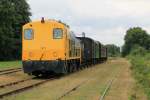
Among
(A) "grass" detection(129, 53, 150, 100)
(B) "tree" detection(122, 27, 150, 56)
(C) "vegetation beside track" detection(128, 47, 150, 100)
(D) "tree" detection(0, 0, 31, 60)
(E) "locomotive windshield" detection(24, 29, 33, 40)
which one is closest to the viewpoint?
(C) "vegetation beside track" detection(128, 47, 150, 100)

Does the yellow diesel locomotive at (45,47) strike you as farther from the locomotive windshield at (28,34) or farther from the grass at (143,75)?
the grass at (143,75)

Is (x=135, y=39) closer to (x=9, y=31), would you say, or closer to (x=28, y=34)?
(x=9, y=31)

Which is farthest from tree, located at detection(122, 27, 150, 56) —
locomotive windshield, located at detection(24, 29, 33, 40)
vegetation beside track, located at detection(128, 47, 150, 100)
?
locomotive windshield, located at detection(24, 29, 33, 40)

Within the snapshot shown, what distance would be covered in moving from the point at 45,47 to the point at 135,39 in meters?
145

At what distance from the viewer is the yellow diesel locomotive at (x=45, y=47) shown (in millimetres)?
30266

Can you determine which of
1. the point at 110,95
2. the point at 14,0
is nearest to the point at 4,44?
the point at 14,0

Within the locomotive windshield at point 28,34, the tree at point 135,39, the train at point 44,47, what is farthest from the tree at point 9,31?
the tree at point 135,39

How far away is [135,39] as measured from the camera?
17400 centimetres

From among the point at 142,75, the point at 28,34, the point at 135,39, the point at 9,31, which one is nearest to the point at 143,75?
the point at 142,75

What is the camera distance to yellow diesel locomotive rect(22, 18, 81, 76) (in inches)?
1192

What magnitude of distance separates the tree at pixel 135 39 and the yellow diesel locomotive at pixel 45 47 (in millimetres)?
138238

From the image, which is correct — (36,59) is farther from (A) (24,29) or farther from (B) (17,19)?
(B) (17,19)

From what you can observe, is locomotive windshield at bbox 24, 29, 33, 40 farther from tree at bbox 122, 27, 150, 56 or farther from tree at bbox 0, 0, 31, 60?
tree at bbox 122, 27, 150, 56

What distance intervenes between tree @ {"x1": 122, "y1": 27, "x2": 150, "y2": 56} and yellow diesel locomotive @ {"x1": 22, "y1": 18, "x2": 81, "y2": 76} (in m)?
138
